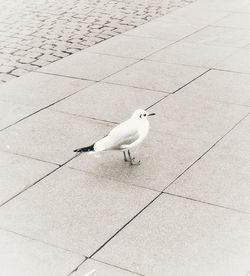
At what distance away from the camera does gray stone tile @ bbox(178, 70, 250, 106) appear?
834cm

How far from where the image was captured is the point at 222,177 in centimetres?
617

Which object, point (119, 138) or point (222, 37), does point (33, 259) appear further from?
point (222, 37)

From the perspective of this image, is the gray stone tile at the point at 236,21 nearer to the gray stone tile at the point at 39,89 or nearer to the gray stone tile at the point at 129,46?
the gray stone tile at the point at 129,46

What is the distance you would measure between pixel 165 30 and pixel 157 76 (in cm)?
292

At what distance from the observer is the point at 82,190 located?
19.8ft

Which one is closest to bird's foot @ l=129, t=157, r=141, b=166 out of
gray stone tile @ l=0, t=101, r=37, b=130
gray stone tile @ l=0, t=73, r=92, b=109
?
gray stone tile @ l=0, t=101, r=37, b=130

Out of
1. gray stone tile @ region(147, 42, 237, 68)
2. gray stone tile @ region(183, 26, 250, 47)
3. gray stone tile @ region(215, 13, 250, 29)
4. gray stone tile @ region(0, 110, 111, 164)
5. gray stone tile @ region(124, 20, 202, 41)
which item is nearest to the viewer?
gray stone tile @ region(0, 110, 111, 164)

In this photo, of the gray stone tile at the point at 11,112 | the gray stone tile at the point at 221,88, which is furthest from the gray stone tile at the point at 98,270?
the gray stone tile at the point at 221,88

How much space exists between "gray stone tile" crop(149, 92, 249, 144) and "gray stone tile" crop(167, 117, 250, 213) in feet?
1.12

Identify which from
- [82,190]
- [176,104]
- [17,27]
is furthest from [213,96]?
[17,27]

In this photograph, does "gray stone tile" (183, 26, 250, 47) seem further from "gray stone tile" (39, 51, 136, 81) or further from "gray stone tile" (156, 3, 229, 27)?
"gray stone tile" (39, 51, 136, 81)

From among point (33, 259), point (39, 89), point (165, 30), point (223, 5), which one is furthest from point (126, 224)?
point (223, 5)

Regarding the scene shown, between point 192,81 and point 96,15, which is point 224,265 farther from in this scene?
point 96,15

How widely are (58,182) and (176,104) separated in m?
2.65
